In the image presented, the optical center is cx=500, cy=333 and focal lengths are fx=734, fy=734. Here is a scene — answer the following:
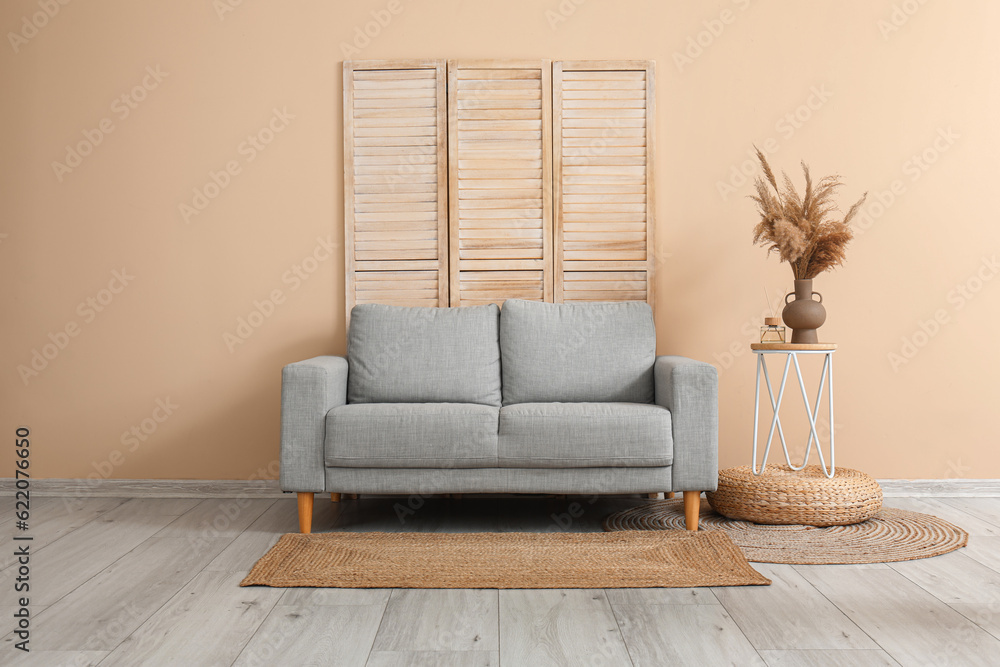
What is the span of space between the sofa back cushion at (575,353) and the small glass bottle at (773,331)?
0.46 metres

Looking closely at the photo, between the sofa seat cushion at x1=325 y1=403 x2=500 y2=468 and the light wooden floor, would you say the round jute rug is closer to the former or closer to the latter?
the light wooden floor

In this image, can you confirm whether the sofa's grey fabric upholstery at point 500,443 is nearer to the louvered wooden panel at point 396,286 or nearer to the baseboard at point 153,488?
the louvered wooden panel at point 396,286

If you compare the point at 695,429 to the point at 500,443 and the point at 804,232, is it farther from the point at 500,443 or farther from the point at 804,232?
the point at 804,232

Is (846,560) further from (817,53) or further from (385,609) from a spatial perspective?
(817,53)

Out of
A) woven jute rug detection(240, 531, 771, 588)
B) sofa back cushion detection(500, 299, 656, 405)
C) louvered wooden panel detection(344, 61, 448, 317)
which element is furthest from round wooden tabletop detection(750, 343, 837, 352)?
louvered wooden panel detection(344, 61, 448, 317)

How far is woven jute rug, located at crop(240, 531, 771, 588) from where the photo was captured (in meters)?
2.16

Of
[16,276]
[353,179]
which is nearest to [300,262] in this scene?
[353,179]

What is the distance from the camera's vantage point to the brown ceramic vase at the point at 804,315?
9.75ft

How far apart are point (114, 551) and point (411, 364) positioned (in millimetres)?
1276

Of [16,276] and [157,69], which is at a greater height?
[157,69]

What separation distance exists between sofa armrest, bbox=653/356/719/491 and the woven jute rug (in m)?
0.20

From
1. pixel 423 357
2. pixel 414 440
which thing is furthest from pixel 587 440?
pixel 423 357

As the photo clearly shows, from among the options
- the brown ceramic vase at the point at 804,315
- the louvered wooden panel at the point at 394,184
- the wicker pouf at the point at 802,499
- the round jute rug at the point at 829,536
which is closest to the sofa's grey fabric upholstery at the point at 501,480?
the round jute rug at the point at 829,536

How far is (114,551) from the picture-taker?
99.0 inches
